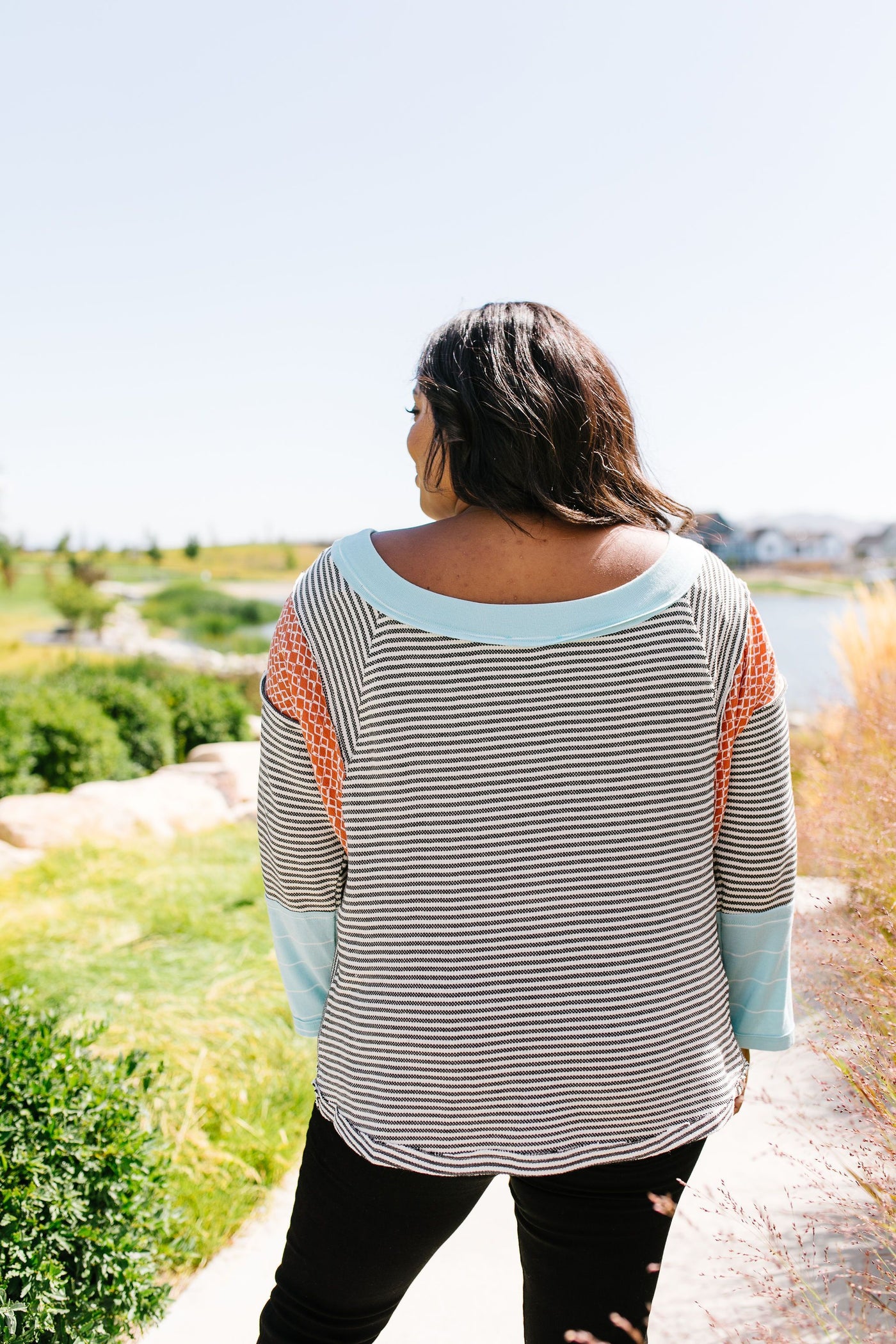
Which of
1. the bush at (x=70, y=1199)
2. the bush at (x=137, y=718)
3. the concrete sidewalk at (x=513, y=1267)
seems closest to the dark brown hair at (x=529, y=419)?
the concrete sidewalk at (x=513, y=1267)

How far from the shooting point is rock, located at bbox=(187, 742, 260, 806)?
7.26 metres

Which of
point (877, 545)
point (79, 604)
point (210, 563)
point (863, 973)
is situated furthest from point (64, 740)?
point (877, 545)

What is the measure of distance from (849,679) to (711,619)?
10.9 feet

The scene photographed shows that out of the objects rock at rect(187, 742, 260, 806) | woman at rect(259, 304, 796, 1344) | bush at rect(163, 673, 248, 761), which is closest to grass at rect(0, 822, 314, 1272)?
woman at rect(259, 304, 796, 1344)

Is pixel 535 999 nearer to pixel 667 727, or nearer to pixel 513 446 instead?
pixel 667 727

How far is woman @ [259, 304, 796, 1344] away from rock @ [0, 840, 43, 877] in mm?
4536

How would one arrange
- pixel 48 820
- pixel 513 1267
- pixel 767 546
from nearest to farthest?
pixel 513 1267, pixel 48 820, pixel 767 546

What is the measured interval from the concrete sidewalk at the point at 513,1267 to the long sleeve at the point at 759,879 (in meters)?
0.57

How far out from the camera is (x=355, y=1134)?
936 millimetres

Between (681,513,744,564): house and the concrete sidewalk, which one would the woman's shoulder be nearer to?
(681,513,744,564): house

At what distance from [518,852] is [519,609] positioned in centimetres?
24

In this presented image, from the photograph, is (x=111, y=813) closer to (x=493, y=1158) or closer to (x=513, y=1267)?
(x=513, y=1267)

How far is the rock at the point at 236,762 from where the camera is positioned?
286 inches

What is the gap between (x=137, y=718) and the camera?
8.17 metres
